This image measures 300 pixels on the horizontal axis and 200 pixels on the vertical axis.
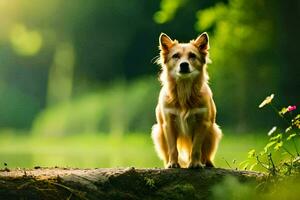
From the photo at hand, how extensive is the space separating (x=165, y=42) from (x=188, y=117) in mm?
781

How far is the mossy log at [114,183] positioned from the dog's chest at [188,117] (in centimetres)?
43

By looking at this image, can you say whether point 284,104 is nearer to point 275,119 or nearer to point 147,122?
point 275,119

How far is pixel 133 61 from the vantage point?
98.7 ft

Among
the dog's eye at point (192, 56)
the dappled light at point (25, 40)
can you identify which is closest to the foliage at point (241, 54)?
the dappled light at point (25, 40)

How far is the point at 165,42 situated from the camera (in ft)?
23.7

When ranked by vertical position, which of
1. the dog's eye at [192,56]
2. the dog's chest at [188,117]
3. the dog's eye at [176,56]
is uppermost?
the dog's eye at [176,56]

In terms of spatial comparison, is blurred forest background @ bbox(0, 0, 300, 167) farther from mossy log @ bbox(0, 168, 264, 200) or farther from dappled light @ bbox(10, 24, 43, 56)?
mossy log @ bbox(0, 168, 264, 200)

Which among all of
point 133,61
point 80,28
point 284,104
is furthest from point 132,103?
point 284,104

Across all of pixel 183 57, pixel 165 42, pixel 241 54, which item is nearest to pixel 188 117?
pixel 183 57

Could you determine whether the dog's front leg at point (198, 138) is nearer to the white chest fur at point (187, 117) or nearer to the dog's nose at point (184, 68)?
the white chest fur at point (187, 117)

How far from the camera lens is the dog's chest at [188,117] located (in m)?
6.98

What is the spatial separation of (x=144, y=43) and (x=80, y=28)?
112 inches

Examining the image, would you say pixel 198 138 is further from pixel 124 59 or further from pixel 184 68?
pixel 124 59

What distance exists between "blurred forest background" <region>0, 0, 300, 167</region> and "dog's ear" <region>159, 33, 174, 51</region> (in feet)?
34.2
